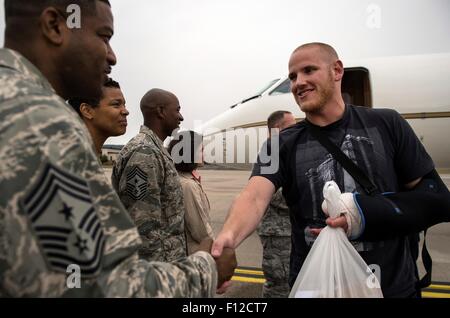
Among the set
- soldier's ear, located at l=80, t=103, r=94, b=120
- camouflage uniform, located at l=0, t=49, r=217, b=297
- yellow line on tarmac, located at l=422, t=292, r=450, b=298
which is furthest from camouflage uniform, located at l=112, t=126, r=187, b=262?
yellow line on tarmac, located at l=422, t=292, r=450, b=298

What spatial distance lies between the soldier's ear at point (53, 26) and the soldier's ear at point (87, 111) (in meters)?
1.83

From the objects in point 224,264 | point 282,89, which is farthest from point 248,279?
point 282,89

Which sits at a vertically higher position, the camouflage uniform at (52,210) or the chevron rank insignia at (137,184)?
the camouflage uniform at (52,210)

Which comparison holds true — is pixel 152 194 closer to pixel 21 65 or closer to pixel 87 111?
pixel 87 111

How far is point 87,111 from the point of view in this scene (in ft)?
8.88

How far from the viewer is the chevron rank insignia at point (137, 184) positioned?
2.24 metres

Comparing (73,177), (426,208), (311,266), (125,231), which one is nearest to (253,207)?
(311,266)

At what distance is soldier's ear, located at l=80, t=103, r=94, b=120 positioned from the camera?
269cm

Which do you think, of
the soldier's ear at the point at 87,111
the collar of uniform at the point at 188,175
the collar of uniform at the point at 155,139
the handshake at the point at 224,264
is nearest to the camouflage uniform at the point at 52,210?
the handshake at the point at 224,264

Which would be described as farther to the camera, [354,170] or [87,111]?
[87,111]

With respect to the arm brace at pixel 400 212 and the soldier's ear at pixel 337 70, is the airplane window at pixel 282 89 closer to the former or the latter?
the soldier's ear at pixel 337 70

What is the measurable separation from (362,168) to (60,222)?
56.3 inches
